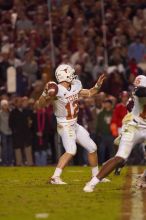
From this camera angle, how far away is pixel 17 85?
1886cm

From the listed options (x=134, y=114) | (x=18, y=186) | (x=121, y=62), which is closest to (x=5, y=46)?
(x=121, y=62)

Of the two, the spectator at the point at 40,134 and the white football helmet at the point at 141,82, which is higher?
the white football helmet at the point at 141,82

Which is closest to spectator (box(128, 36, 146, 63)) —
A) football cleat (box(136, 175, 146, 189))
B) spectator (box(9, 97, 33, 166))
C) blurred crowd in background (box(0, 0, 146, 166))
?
blurred crowd in background (box(0, 0, 146, 166))

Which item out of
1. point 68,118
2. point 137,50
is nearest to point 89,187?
point 68,118

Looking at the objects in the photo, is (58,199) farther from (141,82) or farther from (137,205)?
(141,82)

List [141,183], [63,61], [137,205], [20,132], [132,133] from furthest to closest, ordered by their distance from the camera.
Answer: [63,61] < [20,132] < [141,183] < [132,133] < [137,205]

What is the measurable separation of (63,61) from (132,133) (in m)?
9.39

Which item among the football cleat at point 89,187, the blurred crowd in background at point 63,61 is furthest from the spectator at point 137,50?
the football cleat at point 89,187

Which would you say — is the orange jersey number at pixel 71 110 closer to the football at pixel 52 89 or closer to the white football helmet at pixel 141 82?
the football at pixel 52 89

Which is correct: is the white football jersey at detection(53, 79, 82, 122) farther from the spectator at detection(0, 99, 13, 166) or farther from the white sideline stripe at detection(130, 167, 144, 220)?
the spectator at detection(0, 99, 13, 166)

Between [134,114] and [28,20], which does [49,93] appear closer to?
[134,114]

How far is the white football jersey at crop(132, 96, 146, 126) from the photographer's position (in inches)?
400

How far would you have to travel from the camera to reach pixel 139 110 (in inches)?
404

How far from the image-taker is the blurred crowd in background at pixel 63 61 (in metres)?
17.8
